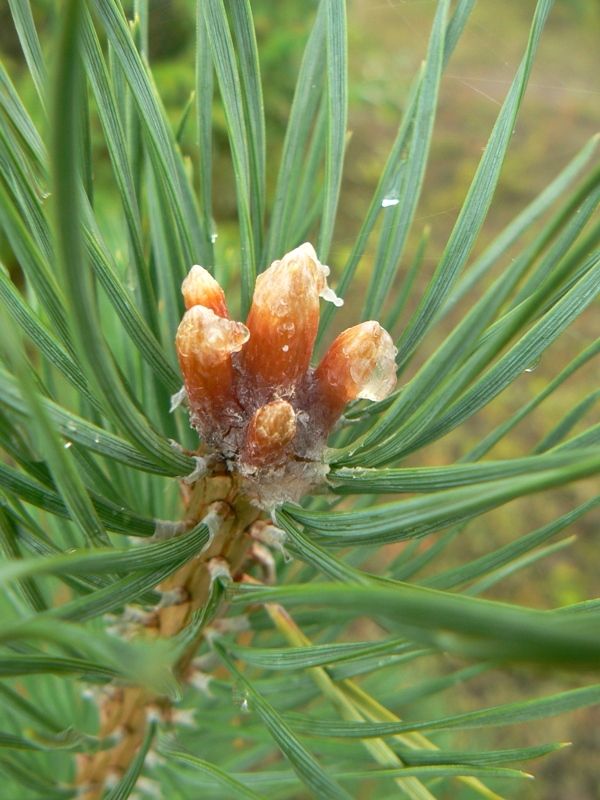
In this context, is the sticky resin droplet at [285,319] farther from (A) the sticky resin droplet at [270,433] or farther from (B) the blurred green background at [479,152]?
(B) the blurred green background at [479,152]

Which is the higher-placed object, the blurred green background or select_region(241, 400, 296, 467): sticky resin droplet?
the blurred green background

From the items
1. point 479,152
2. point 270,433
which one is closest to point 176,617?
point 270,433

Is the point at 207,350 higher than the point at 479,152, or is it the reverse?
the point at 479,152

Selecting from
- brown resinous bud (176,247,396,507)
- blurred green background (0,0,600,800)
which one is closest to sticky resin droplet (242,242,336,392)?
brown resinous bud (176,247,396,507)

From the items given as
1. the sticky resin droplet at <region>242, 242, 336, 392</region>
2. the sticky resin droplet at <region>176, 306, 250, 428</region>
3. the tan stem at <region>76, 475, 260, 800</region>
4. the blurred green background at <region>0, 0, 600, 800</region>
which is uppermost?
the blurred green background at <region>0, 0, 600, 800</region>

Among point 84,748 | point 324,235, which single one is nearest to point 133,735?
point 84,748

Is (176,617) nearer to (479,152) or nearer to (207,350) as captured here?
(207,350)

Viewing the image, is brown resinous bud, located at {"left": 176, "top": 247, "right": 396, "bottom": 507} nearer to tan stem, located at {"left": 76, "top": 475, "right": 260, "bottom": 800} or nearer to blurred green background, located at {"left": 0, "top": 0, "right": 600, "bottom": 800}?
tan stem, located at {"left": 76, "top": 475, "right": 260, "bottom": 800}
